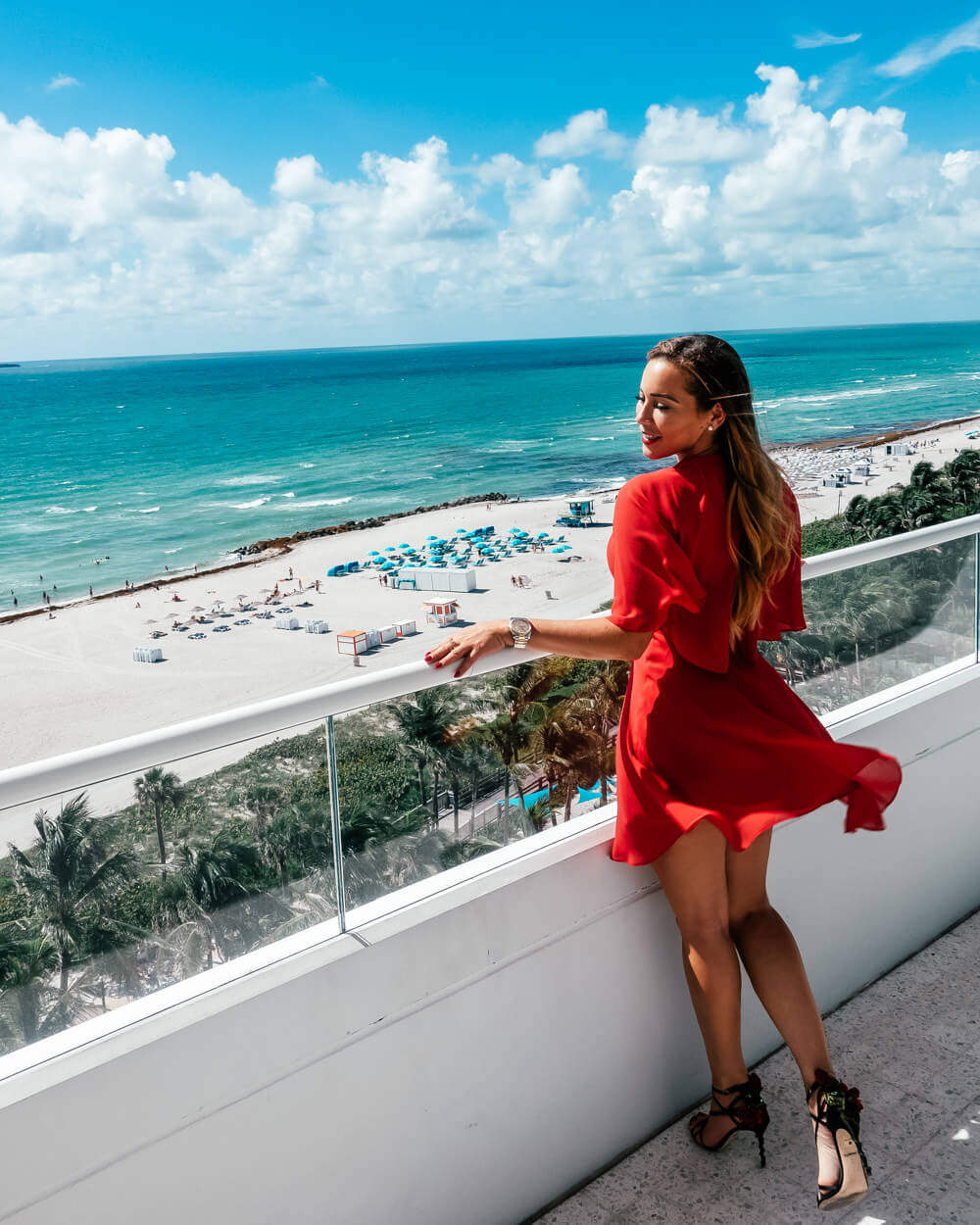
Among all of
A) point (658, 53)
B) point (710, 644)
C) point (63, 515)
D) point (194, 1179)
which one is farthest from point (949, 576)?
point (658, 53)

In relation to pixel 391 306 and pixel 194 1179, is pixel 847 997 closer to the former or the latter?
A: pixel 194 1179

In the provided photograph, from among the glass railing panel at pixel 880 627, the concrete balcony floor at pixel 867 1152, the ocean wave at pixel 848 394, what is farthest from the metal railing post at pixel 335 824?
the ocean wave at pixel 848 394

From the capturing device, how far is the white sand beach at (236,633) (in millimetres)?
34594

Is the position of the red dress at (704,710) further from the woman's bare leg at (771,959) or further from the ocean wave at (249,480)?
the ocean wave at (249,480)

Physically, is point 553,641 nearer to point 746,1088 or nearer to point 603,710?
point 603,710

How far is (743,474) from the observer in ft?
5.48

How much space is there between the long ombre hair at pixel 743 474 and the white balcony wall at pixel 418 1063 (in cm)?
61

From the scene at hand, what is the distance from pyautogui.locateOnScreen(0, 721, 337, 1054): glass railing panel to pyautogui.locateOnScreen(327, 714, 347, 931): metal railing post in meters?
0.01

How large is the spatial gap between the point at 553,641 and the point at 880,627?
1.34m

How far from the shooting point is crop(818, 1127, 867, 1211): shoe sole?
167cm

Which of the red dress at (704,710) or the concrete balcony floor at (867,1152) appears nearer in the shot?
the red dress at (704,710)

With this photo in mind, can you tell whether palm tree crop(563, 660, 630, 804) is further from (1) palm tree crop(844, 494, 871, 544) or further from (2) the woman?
(1) palm tree crop(844, 494, 871, 544)

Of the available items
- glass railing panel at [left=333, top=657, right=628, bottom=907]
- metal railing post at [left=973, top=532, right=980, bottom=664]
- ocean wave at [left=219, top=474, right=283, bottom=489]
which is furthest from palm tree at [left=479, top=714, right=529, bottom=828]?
ocean wave at [left=219, top=474, right=283, bottom=489]

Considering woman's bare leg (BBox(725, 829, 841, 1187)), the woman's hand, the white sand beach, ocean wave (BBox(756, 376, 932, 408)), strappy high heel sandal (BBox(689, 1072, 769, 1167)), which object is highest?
the woman's hand
